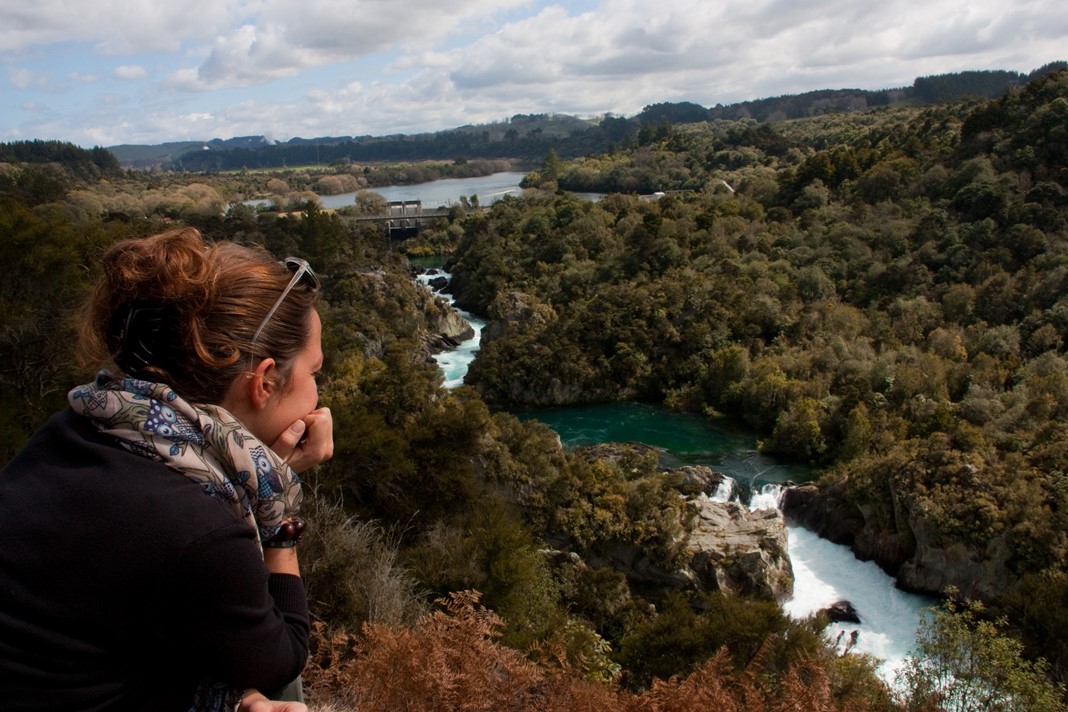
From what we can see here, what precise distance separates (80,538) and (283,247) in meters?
37.3

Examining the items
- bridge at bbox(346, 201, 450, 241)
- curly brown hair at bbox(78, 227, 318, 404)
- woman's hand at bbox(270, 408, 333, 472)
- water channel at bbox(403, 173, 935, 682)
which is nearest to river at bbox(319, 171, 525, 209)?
bridge at bbox(346, 201, 450, 241)

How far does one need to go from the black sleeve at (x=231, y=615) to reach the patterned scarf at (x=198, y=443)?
0.08 meters

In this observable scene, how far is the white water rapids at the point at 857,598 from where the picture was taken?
14.5 metres

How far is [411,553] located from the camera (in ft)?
33.5

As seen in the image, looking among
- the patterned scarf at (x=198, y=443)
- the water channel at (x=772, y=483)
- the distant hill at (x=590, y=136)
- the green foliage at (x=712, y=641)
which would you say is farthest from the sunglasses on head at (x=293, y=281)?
the distant hill at (x=590, y=136)

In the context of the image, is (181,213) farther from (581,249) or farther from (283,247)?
(581,249)

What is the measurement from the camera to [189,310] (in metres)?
1.36

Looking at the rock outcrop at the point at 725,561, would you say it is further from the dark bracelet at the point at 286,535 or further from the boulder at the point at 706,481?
→ the dark bracelet at the point at 286,535

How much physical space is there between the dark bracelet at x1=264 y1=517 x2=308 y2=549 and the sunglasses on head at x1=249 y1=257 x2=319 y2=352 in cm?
37

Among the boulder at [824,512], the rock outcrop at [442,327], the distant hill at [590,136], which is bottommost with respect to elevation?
the boulder at [824,512]

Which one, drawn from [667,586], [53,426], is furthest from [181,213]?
[53,426]

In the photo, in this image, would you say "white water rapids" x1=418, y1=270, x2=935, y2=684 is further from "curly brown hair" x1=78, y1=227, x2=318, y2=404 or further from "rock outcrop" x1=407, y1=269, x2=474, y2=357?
"rock outcrop" x1=407, y1=269, x2=474, y2=357

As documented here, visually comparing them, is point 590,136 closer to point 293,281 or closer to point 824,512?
point 824,512

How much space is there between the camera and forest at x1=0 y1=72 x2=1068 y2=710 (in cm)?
736
